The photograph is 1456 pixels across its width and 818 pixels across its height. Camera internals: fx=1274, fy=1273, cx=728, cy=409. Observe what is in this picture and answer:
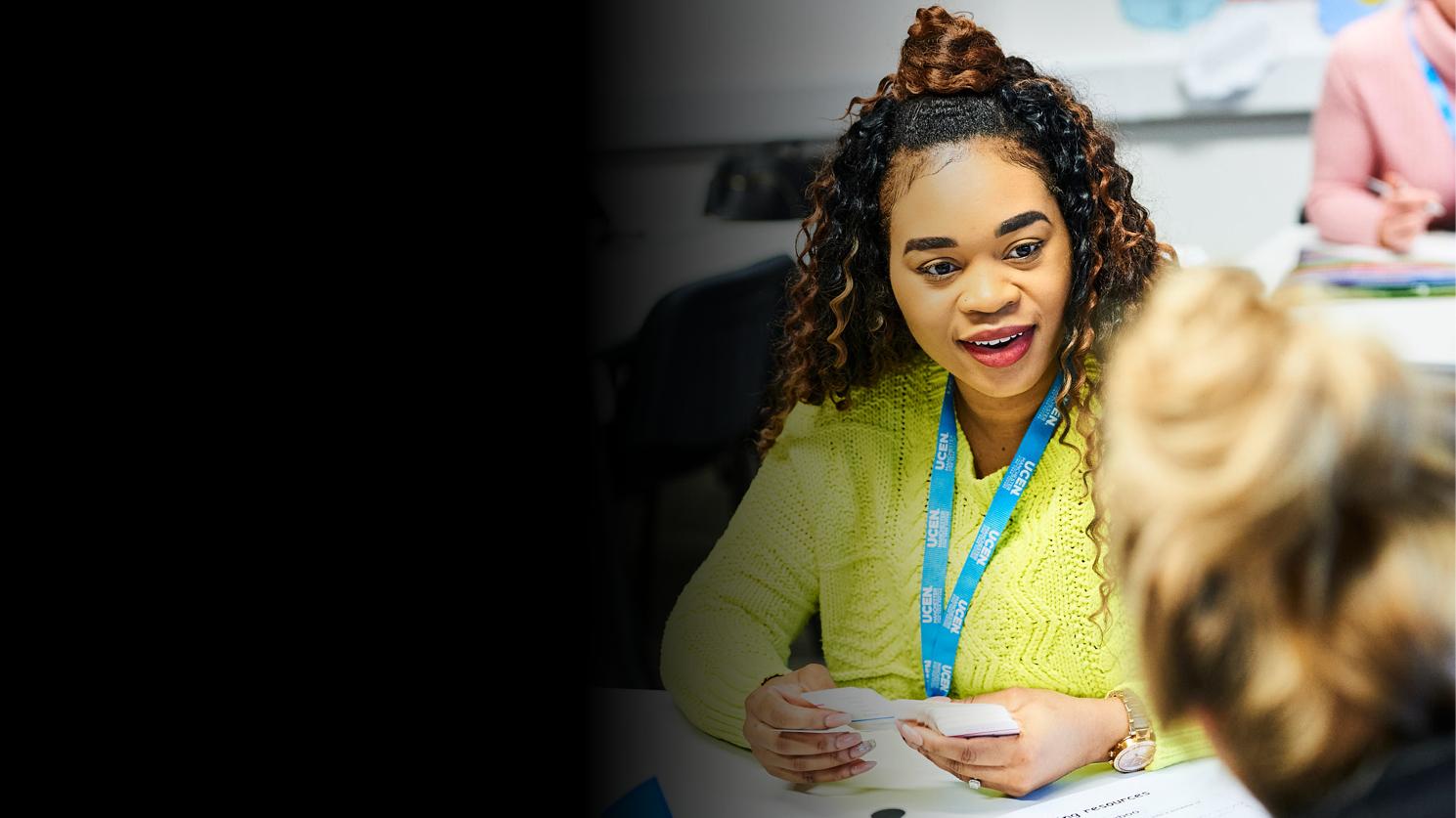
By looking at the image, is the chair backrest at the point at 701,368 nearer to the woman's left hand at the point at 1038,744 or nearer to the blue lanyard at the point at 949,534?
the blue lanyard at the point at 949,534

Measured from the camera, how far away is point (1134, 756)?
996 millimetres

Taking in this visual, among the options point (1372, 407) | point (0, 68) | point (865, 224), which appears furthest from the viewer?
point (865, 224)

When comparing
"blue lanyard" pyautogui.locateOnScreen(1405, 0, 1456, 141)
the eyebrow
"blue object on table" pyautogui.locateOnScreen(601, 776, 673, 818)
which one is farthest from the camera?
"blue lanyard" pyautogui.locateOnScreen(1405, 0, 1456, 141)

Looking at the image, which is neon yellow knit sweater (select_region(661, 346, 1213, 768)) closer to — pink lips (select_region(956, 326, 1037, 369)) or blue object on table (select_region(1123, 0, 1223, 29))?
pink lips (select_region(956, 326, 1037, 369))

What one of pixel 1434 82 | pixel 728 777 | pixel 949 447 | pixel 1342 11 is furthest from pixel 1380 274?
pixel 728 777

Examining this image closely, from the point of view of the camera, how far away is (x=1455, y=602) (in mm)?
646

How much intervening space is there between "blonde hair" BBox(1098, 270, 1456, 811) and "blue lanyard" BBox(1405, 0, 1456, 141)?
121 centimetres

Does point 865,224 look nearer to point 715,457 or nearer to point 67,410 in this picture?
point 715,457

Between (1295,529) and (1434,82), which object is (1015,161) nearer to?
(1295,529)

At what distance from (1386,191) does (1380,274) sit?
0.19 meters

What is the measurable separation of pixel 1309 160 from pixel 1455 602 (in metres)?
1.23

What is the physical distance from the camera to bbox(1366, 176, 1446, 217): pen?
1695 millimetres

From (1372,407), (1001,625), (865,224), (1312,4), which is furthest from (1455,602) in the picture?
(1312,4)

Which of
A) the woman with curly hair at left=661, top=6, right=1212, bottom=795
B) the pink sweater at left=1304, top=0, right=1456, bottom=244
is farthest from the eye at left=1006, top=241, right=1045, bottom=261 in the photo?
the pink sweater at left=1304, top=0, right=1456, bottom=244
